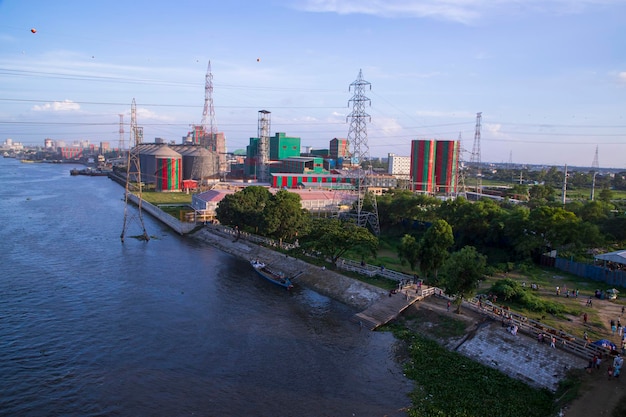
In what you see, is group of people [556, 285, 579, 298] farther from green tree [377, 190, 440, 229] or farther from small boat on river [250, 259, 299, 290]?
green tree [377, 190, 440, 229]

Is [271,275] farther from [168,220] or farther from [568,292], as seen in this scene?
[168,220]

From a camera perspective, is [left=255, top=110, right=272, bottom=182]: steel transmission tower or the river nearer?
the river

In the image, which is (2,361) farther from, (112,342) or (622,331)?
(622,331)

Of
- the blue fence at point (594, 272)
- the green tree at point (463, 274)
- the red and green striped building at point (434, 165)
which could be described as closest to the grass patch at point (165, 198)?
the red and green striped building at point (434, 165)

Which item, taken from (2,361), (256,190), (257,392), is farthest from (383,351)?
(256,190)

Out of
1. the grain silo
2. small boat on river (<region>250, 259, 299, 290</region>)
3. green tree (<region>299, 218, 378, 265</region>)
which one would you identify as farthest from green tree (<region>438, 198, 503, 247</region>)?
the grain silo

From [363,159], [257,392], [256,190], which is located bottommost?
[257,392]
